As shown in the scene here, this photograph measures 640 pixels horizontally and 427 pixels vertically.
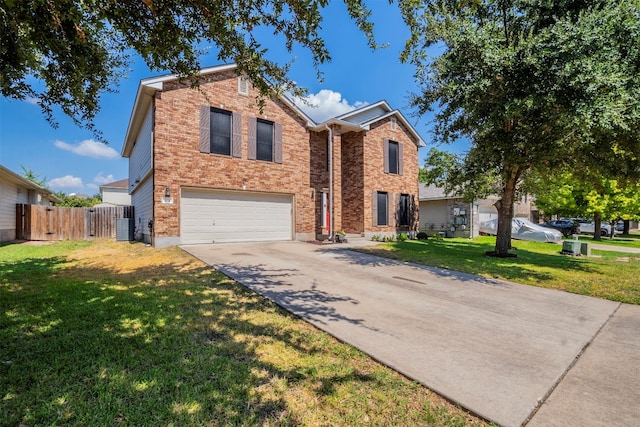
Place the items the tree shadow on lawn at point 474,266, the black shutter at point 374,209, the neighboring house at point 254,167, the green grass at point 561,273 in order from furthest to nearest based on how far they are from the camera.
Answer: the black shutter at point 374,209, the neighboring house at point 254,167, the tree shadow on lawn at point 474,266, the green grass at point 561,273

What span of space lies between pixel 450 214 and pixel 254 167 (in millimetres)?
15252

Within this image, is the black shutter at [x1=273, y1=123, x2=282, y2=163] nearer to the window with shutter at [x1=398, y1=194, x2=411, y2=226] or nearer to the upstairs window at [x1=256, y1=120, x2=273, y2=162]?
the upstairs window at [x1=256, y1=120, x2=273, y2=162]

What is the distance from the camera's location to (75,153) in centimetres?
2816

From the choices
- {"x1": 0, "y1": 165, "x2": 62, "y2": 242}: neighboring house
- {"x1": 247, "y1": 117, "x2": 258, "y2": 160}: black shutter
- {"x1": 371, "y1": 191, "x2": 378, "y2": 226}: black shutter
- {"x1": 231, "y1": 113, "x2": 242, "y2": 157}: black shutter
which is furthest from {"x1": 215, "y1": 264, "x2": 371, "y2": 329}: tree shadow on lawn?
{"x1": 0, "y1": 165, "x2": 62, "y2": 242}: neighboring house

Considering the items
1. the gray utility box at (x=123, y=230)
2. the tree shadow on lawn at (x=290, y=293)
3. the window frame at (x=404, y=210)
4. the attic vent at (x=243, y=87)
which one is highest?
the attic vent at (x=243, y=87)

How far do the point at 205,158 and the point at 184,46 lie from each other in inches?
309

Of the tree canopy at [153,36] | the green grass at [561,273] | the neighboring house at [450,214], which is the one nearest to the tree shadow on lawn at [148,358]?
the tree canopy at [153,36]

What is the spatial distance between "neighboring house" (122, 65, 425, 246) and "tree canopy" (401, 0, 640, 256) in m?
6.46

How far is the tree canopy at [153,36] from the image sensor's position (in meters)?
4.06

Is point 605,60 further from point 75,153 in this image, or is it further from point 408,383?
point 75,153

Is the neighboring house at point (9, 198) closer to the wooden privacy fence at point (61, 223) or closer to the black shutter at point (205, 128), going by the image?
the wooden privacy fence at point (61, 223)

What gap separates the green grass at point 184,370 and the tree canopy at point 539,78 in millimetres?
4640

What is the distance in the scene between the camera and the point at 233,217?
13.3 m

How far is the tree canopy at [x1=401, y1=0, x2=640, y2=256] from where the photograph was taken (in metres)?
6.66
